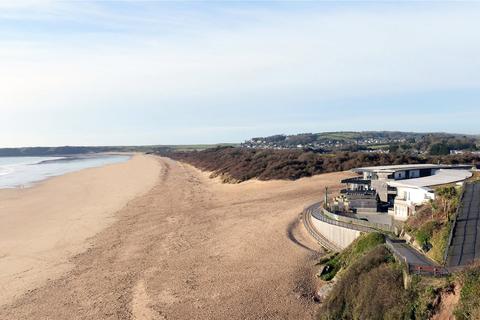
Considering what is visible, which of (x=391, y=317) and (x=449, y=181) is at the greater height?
(x=449, y=181)

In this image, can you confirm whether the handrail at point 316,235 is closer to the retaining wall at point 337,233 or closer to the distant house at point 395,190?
the retaining wall at point 337,233

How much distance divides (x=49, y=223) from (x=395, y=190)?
2923cm

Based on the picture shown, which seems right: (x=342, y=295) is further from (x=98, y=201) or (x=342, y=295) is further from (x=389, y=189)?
(x=98, y=201)

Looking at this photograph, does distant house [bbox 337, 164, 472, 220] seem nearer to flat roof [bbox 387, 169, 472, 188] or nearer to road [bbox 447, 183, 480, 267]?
flat roof [bbox 387, 169, 472, 188]

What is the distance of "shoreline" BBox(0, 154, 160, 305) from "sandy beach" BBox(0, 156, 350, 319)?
12 cm

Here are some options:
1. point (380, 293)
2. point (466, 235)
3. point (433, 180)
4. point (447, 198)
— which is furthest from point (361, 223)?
point (380, 293)

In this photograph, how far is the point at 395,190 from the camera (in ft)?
107

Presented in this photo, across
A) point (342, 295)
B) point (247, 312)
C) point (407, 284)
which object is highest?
point (407, 284)

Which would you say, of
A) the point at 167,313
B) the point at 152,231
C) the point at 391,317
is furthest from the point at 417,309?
Result: the point at 152,231

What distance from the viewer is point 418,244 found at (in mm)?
18469

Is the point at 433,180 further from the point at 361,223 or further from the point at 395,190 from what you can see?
the point at 361,223

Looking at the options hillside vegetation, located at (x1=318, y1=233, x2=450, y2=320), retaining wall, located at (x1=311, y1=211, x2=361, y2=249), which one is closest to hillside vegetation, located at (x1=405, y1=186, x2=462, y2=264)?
hillside vegetation, located at (x1=318, y1=233, x2=450, y2=320)

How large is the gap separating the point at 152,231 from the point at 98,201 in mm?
19644

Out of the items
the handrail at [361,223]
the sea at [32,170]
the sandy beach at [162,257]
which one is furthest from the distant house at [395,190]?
the sea at [32,170]
